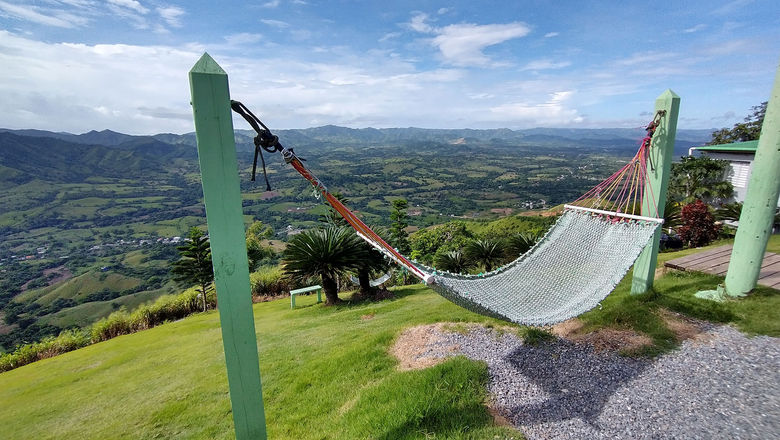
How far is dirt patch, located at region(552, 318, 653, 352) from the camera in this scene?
312 centimetres

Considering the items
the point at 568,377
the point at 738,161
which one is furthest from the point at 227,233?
the point at 738,161

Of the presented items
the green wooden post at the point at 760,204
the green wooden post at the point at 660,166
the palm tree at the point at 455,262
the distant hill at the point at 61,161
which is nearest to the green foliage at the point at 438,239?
the palm tree at the point at 455,262

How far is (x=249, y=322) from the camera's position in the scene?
5.90 ft

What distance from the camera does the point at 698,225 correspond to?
853 centimetres

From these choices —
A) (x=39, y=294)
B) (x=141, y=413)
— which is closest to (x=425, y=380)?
(x=141, y=413)

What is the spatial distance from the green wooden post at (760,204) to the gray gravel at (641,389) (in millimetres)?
827

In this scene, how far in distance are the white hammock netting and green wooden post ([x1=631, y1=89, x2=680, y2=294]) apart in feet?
1.55

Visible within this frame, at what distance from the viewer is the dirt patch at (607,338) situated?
10.2 feet

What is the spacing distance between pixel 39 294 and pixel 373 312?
41.8 meters

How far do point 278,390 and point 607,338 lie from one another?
10.3 feet

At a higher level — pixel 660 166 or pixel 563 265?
pixel 660 166

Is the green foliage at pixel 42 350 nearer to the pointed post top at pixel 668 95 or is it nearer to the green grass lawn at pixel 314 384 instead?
the green grass lawn at pixel 314 384

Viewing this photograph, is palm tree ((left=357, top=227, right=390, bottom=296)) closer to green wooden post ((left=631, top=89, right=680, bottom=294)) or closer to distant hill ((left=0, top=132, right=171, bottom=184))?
green wooden post ((left=631, top=89, right=680, bottom=294))

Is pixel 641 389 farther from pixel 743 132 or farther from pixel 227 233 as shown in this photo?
pixel 743 132
